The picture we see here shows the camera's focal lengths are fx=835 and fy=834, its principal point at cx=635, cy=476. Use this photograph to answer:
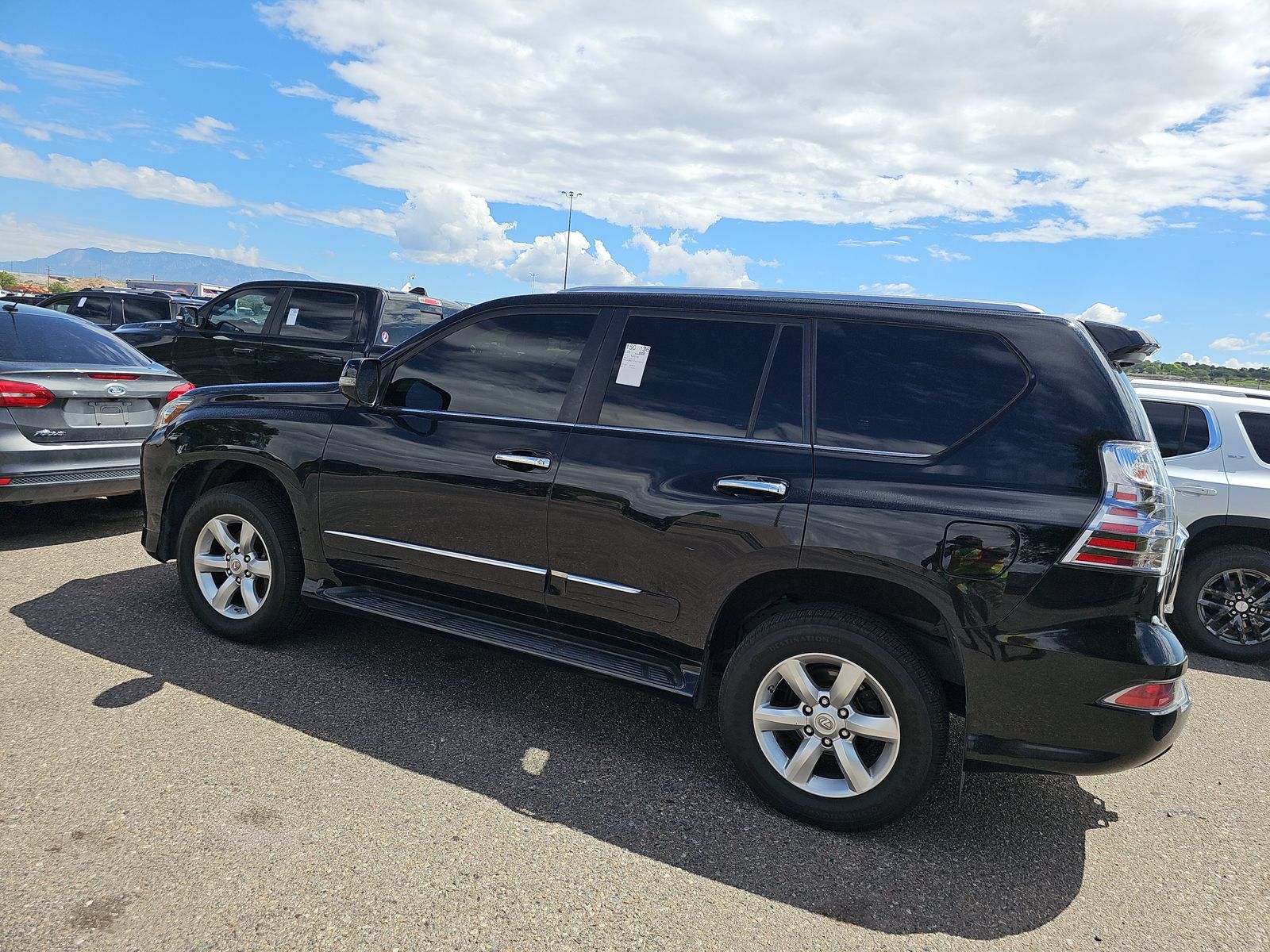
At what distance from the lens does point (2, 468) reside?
207 inches

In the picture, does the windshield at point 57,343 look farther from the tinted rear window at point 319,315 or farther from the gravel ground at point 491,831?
the gravel ground at point 491,831

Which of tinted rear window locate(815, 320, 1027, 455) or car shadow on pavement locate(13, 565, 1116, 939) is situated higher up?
tinted rear window locate(815, 320, 1027, 455)

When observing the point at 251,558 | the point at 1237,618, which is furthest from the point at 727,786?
the point at 1237,618

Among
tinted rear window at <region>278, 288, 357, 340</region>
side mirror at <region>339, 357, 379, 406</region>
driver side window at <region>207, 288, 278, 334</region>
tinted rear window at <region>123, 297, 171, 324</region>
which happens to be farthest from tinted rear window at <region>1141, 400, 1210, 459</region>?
tinted rear window at <region>123, 297, 171, 324</region>

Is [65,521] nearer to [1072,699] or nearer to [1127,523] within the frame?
[1072,699]

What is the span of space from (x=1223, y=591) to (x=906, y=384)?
410 cm

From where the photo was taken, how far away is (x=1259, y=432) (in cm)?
566

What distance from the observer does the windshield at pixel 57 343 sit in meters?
5.69

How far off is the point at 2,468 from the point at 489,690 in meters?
3.72

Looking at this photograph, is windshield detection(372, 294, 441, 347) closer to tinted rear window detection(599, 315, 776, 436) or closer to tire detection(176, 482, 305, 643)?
tire detection(176, 482, 305, 643)

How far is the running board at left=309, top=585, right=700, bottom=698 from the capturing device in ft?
10.5

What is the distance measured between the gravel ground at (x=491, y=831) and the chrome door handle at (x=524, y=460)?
0.93 meters

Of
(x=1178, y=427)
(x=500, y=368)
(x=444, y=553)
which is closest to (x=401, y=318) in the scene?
(x=500, y=368)

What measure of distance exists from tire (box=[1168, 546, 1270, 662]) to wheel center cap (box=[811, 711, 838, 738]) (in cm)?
376
